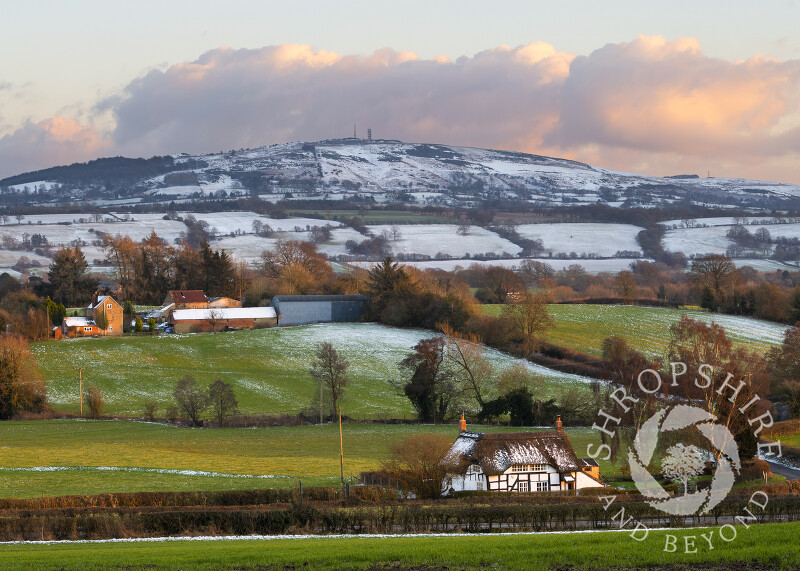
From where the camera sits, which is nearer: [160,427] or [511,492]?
[511,492]

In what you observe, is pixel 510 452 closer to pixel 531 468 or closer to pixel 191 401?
pixel 531 468

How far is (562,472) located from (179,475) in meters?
17.7

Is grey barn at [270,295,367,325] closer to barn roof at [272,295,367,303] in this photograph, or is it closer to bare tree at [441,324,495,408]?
barn roof at [272,295,367,303]

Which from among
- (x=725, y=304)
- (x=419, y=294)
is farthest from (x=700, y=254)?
(x=419, y=294)

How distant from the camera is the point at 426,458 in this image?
1490 inches

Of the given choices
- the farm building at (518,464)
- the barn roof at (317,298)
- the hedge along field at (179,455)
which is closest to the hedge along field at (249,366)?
the barn roof at (317,298)

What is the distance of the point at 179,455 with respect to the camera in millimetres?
50656

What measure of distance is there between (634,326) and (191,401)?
5133cm

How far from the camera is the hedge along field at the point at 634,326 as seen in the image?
89.9 metres

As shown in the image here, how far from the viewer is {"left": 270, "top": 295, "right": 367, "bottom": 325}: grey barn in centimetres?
10444

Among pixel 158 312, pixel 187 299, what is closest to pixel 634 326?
pixel 187 299

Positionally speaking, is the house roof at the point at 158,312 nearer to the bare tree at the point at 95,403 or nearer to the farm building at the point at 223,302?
the farm building at the point at 223,302

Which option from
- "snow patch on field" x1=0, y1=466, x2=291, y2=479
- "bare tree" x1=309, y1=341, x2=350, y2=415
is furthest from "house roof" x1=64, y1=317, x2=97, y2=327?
"snow patch on field" x1=0, y1=466, x2=291, y2=479

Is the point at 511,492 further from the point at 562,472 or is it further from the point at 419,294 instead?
the point at 419,294
